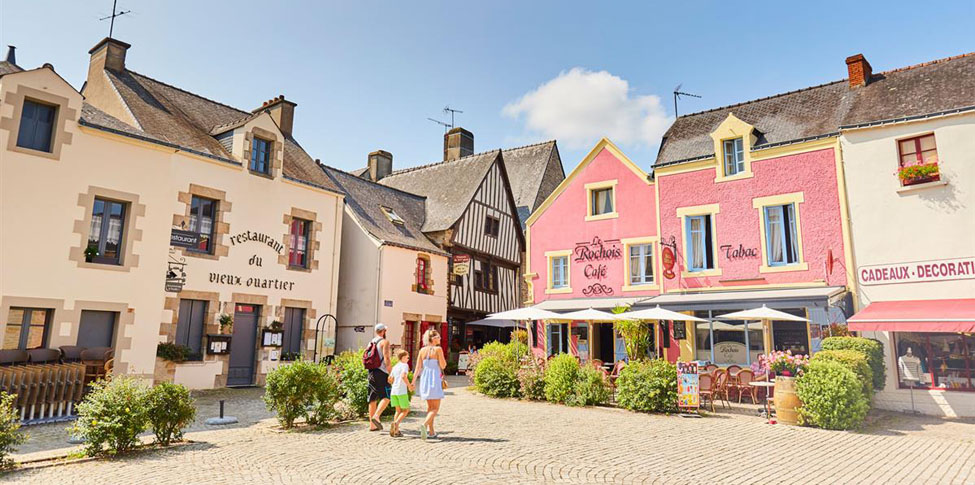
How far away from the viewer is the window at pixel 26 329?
31.8 feet

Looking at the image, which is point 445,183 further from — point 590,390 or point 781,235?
point 590,390

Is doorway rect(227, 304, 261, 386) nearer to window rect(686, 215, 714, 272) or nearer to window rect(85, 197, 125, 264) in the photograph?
window rect(85, 197, 125, 264)

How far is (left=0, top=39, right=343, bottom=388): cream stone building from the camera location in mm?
10086

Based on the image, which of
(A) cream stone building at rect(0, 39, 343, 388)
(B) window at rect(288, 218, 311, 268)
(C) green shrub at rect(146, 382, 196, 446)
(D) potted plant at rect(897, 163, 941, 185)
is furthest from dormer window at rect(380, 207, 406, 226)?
(D) potted plant at rect(897, 163, 941, 185)

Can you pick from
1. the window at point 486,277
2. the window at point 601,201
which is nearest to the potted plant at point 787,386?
the window at point 601,201

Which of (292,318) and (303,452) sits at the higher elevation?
(292,318)

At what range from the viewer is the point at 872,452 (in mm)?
6973

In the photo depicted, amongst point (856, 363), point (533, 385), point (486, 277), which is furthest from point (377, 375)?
point (486, 277)

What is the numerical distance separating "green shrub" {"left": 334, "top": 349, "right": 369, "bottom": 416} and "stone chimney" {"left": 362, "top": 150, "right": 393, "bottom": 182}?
16.8 metres

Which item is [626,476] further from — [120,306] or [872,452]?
[120,306]

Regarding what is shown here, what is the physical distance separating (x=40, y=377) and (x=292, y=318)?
21.9 ft

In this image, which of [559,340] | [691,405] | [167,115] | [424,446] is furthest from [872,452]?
[167,115]

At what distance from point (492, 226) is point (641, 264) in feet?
25.8

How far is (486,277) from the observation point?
2141cm
